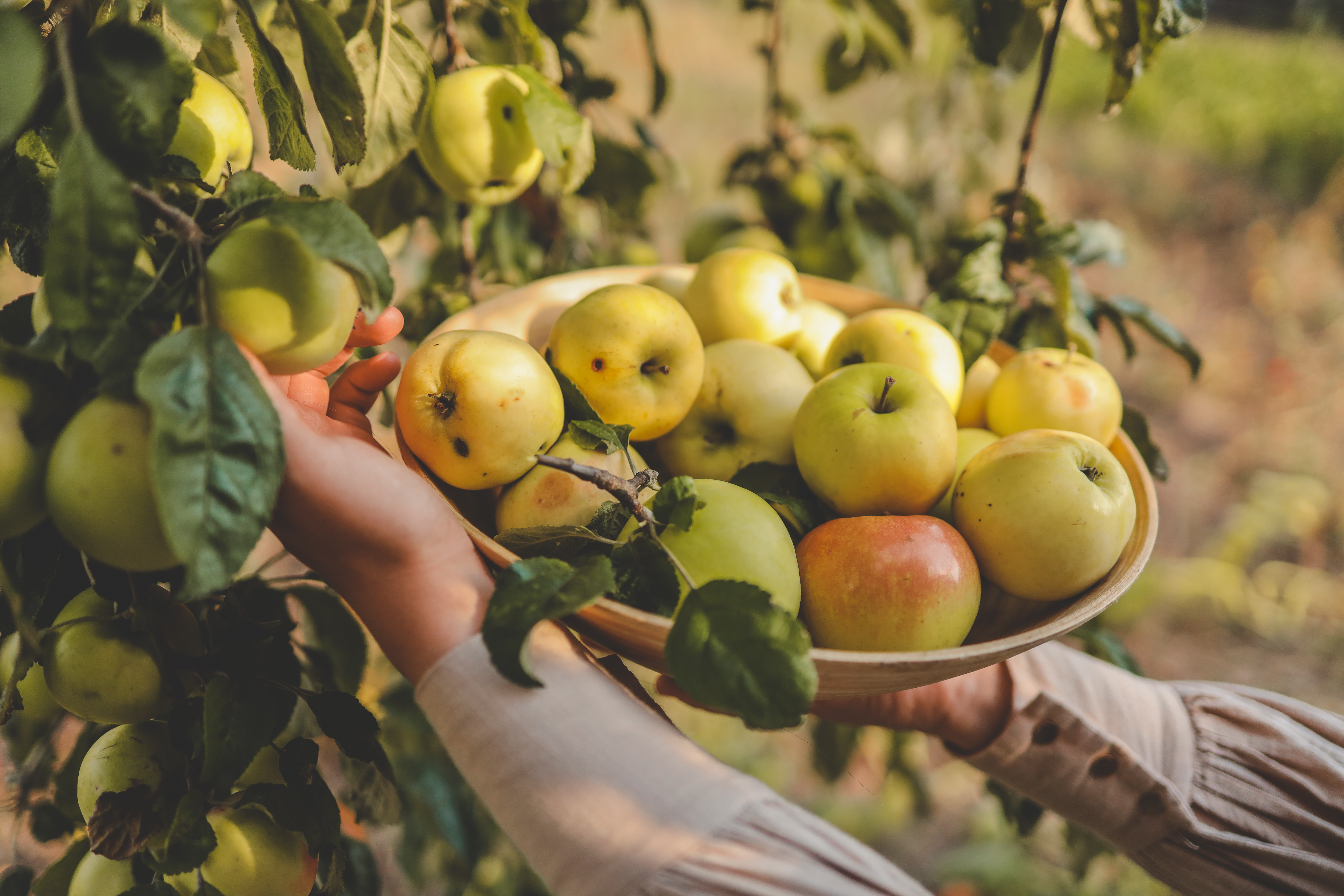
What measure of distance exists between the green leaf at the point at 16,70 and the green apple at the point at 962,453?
79 cm

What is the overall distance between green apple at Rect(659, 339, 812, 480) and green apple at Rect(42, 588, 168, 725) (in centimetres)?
57

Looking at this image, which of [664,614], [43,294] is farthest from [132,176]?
[664,614]

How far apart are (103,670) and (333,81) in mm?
522

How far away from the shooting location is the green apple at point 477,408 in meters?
0.78

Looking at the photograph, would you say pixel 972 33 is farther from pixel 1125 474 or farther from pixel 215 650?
pixel 215 650

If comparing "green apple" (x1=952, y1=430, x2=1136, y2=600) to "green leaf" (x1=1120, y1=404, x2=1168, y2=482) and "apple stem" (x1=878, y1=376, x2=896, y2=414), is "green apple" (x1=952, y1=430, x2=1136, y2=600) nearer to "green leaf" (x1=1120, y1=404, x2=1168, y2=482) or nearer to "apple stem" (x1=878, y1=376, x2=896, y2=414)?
"apple stem" (x1=878, y1=376, x2=896, y2=414)

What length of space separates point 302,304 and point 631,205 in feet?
2.82

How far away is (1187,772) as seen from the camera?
3.09 ft

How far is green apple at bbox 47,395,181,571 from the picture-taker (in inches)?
19.3

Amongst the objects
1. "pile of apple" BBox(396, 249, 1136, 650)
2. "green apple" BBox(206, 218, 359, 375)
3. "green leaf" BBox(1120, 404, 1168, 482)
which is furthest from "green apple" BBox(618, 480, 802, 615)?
"green leaf" BBox(1120, 404, 1168, 482)

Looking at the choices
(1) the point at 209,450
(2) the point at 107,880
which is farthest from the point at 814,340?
(2) the point at 107,880

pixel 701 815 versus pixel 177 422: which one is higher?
pixel 177 422

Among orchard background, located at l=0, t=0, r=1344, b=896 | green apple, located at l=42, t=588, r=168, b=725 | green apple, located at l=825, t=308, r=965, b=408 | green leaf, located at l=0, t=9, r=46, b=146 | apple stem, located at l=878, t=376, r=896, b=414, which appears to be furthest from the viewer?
orchard background, located at l=0, t=0, r=1344, b=896

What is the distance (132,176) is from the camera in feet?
1.53
